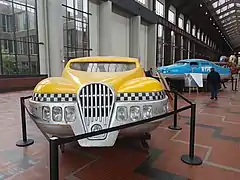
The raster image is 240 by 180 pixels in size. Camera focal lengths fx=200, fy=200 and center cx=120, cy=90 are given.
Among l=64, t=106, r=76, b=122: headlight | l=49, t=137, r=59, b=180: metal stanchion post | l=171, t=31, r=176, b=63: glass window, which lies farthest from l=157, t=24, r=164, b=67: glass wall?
l=49, t=137, r=59, b=180: metal stanchion post

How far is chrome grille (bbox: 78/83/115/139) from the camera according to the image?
238cm

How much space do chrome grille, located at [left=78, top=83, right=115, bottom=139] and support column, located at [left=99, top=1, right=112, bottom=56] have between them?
1302 centimetres

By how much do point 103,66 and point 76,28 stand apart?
11.6 meters

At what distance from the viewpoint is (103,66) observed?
348 cm

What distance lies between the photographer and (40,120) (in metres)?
2.52

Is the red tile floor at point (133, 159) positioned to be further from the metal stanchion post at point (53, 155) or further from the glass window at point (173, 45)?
the glass window at point (173, 45)

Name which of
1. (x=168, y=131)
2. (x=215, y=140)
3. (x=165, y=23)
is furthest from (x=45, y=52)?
(x=165, y=23)

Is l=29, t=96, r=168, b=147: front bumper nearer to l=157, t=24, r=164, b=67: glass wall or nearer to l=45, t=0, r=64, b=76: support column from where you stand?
l=45, t=0, r=64, b=76: support column

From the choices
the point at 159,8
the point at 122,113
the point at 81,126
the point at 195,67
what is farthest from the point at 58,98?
the point at 159,8

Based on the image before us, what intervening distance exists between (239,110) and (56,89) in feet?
19.4

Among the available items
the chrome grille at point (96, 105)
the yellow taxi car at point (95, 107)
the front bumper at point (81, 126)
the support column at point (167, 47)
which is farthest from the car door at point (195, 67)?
the support column at point (167, 47)

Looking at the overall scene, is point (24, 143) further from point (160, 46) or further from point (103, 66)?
point (160, 46)

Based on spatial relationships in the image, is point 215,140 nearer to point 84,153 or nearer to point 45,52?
point 84,153

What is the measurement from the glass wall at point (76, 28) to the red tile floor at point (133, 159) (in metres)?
10.5
